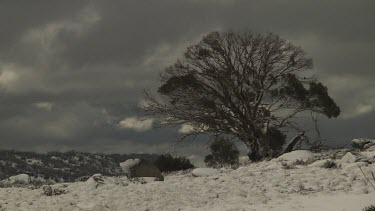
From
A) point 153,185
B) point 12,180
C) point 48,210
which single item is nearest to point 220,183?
point 153,185

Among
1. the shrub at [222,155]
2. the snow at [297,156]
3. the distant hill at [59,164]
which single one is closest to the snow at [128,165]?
the snow at [297,156]

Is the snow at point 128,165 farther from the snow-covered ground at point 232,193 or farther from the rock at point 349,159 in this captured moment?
the rock at point 349,159

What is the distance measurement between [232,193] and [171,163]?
19.3 meters

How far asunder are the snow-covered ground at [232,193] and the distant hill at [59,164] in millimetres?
71660

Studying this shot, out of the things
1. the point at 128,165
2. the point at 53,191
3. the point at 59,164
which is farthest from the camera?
the point at 59,164

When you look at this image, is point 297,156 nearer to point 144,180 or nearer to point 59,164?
point 144,180

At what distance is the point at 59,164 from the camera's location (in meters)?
118

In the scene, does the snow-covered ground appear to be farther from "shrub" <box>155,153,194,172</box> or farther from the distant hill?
the distant hill

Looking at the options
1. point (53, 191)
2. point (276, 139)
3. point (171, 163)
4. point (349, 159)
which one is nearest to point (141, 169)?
point (53, 191)

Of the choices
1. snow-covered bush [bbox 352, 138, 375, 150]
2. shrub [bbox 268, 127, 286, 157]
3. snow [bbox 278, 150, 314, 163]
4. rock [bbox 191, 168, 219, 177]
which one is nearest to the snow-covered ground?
rock [bbox 191, 168, 219, 177]

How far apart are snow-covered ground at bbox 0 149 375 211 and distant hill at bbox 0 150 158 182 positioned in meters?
71.7

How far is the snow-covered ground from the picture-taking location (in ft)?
49.6

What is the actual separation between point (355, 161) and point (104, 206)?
347 inches

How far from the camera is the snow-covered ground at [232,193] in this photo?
1511 centimetres
